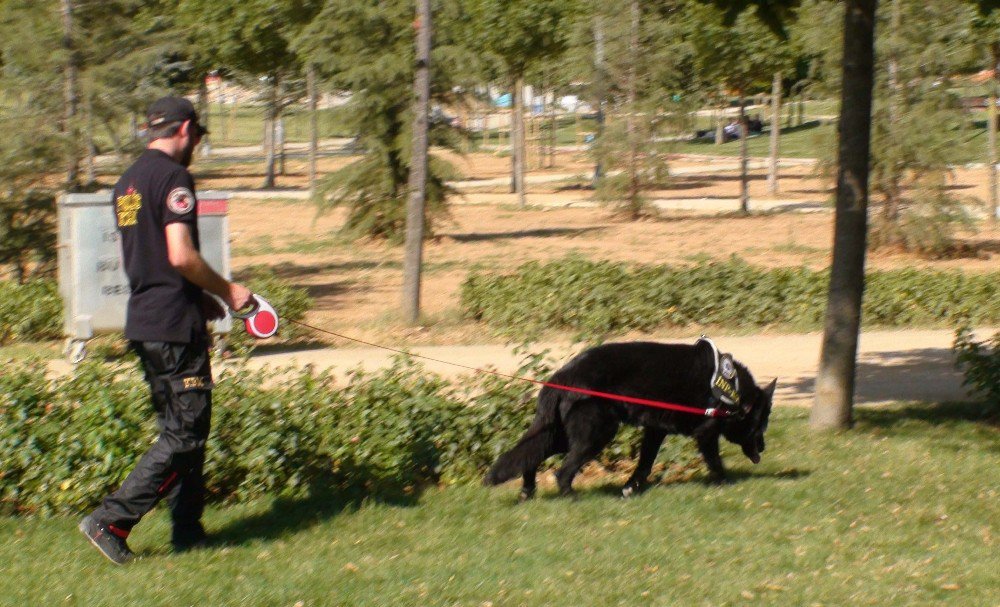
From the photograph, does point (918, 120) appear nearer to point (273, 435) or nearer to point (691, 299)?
point (691, 299)

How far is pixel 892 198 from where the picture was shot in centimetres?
1973

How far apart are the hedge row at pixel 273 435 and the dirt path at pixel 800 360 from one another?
2.36m

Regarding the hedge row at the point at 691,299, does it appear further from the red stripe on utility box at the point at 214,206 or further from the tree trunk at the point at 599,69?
the tree trunk at the point at 599,69

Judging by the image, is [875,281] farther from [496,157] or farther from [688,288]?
[496,157]

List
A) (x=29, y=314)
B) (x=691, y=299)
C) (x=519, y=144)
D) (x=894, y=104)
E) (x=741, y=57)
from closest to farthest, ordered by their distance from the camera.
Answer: (x=29, y=314), (x=691, y=299), (x=894, y=104), (x=741, y=57), (x=519, y=144)

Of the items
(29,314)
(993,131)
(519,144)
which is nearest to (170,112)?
(29,314)

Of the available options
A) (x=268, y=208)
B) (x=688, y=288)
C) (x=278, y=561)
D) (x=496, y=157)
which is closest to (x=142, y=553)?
(x=278, y=561)

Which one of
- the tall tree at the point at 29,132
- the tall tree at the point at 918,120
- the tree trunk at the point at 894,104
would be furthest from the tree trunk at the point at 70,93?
the tree trunk at the point at 894,104

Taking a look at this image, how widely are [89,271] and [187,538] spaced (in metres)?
5.85

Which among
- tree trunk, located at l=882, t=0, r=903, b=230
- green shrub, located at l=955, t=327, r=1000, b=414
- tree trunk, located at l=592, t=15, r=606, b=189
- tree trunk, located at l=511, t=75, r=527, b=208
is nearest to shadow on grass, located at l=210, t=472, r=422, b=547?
green shrub, located at l=955, t=327, r=1000, b=414

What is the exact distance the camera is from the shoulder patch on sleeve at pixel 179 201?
496cm

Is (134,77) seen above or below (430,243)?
above

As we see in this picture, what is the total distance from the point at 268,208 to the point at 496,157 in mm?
24031

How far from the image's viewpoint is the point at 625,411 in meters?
6.20
